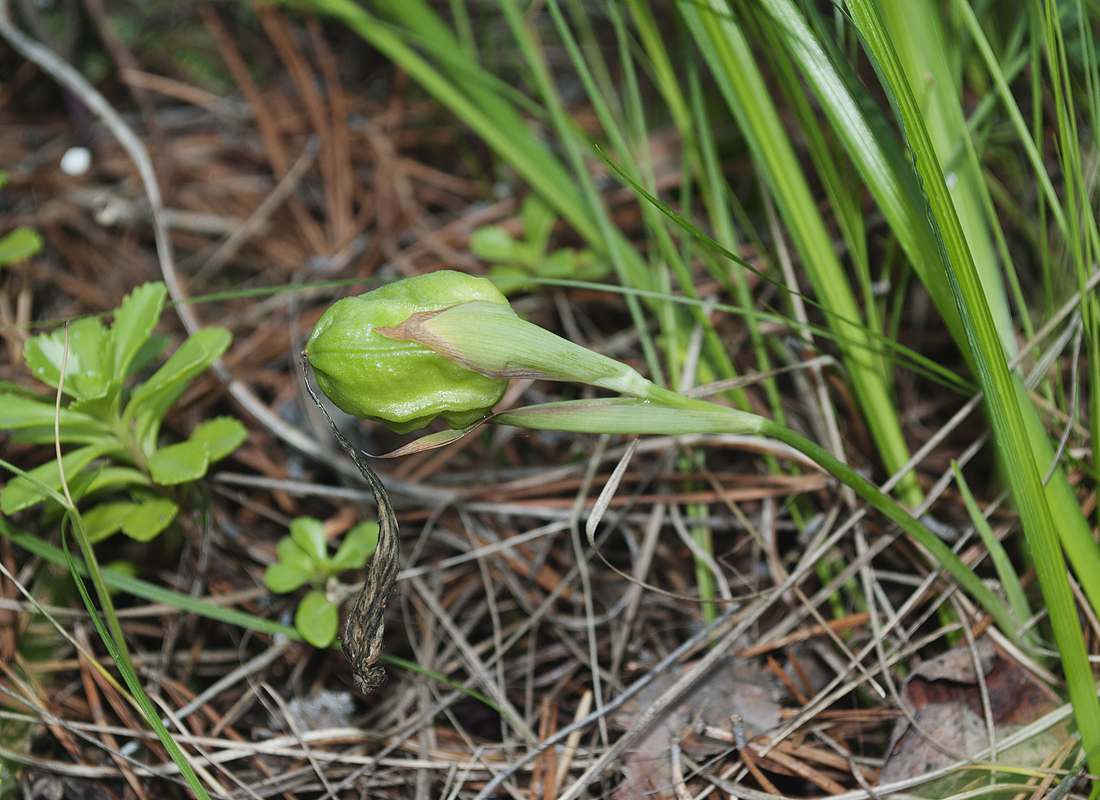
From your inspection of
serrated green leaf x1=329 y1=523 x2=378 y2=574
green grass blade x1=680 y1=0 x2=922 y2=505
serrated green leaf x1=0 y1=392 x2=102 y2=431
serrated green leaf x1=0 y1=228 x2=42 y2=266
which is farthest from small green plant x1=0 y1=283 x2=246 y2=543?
green grass blade x1=680 y1=0 x2=922 y2=505

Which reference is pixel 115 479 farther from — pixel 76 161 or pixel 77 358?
pixel 76 161

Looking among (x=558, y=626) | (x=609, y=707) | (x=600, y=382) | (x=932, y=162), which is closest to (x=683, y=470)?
(x=558, y=626)

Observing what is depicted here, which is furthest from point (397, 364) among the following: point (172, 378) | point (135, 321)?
point (135, 321)

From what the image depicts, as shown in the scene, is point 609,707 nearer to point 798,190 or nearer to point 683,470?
point 683,470

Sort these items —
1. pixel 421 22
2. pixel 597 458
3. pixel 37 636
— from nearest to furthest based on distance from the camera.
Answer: pixel 37 636, pixel 597 458, pixel 421 22

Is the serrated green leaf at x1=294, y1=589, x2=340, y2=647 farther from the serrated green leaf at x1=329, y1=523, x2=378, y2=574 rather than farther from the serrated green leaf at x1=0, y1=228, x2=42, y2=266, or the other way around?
the serrated green leaf at x1=0, y1=228, x2=42, y2=266

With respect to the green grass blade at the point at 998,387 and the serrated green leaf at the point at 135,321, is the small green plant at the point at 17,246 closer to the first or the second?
the serrated green leaf at the point at 135,321
